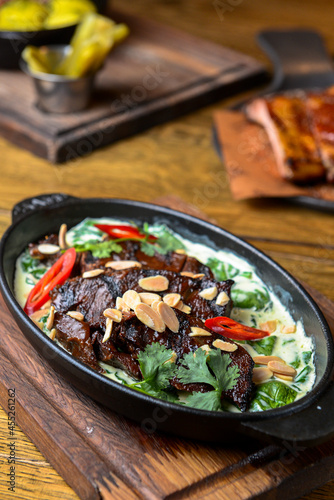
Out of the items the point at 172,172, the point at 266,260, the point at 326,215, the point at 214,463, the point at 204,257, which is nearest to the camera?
the point at 214,463

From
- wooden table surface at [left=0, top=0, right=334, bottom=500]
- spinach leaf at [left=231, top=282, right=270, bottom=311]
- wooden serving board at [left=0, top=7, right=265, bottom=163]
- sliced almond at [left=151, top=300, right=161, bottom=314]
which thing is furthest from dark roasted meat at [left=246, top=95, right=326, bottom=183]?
sliced almond at [left=151, top=300, right=161, bottom=314]

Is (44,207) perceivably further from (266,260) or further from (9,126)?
(9,126)

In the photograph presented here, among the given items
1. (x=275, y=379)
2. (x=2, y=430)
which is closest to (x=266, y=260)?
(x=275, y=379)

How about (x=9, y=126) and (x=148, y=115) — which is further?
(x=148, y=115)

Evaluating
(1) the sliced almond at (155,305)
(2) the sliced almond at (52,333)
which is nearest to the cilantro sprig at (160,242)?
(1) the sliced almond at (155,305)

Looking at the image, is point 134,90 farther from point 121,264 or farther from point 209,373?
point 209,373

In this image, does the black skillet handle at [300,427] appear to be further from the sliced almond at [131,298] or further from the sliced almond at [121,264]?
the sliced almond at [121,264]
